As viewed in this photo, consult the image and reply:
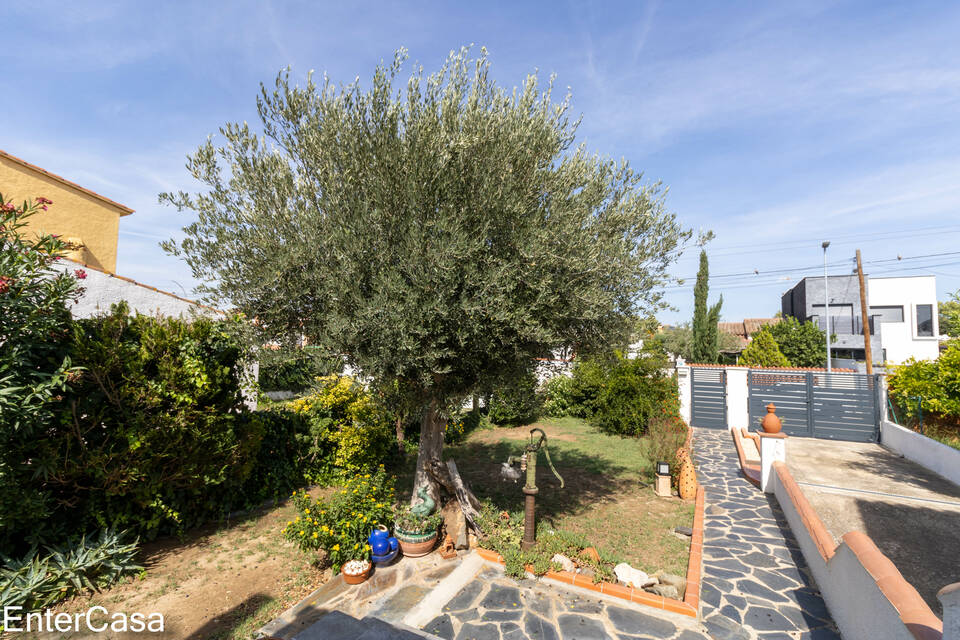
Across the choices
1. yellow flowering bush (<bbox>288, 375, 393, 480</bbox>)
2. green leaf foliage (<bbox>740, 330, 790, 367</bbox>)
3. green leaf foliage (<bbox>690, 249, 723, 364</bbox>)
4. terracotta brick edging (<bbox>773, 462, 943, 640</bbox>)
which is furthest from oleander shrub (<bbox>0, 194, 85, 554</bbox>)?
green leaf foliage (<bbox>690, 249, 723, 364</bbox>)

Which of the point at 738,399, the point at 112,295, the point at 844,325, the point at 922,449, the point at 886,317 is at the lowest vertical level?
the point at 922,449

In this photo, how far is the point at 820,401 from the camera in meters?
17.1

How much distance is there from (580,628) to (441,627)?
177cm

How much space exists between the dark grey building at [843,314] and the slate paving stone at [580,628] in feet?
130

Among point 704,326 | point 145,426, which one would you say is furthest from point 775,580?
point 704,326

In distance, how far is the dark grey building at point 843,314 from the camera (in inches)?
1403

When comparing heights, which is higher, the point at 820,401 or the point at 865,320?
the point at 865,320

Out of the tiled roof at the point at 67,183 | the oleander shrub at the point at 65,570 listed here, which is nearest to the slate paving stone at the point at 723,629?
the oleander shrub at the point at 65,570

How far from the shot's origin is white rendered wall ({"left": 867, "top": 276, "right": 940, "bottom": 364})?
34812mm

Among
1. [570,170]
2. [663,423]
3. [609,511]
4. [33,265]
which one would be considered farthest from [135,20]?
[663,423]

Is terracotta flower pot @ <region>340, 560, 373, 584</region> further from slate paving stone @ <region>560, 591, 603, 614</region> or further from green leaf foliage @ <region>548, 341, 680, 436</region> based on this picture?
green leaf foliage @ <region>548, 341, 680, 436</region>

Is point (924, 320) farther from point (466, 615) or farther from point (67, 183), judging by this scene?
point (67, 183)

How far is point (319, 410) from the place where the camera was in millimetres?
11273

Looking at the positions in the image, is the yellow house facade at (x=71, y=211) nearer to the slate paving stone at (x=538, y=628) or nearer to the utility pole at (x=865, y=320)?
the slate paving stone at (x=538, y=628)
